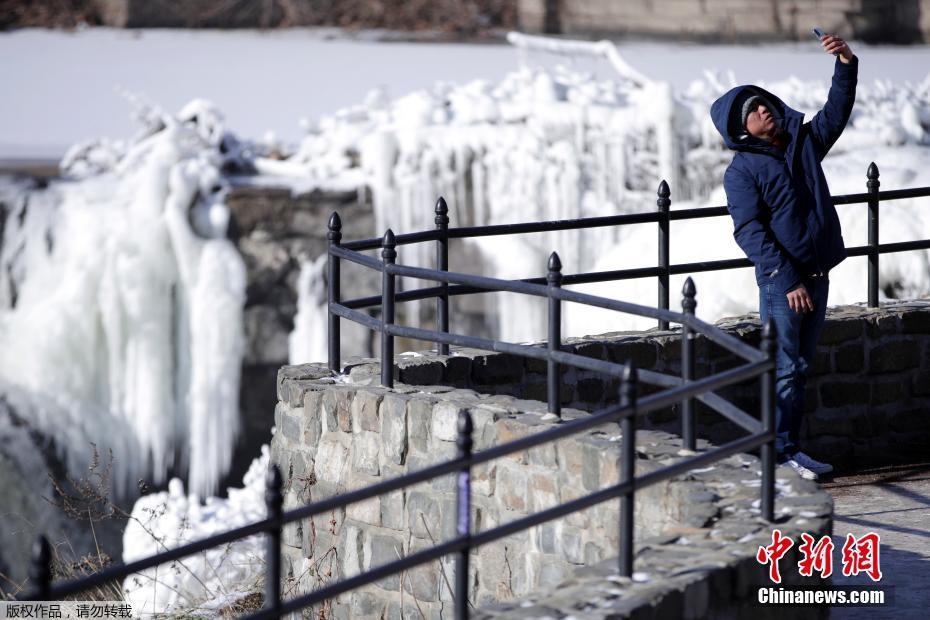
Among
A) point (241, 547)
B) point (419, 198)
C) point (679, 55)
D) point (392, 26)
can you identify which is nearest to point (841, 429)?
point (241, 547)

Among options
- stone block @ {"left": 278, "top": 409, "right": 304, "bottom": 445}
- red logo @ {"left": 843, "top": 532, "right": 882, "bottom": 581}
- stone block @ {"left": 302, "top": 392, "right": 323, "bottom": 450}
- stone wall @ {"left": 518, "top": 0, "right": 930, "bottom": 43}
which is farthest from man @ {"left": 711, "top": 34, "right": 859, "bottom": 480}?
stone wall @ {"left": 518, "top": 0, "right": 930, "bottom": 43}

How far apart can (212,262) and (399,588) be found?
8.78 meters

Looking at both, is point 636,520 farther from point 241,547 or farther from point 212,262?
point 212,262

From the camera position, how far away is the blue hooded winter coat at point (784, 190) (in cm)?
570

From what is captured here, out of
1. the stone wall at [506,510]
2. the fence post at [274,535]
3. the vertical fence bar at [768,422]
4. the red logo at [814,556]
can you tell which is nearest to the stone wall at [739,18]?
the stone wall at [506,510]

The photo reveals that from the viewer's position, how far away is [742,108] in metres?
5.68

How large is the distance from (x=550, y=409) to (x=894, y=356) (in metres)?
2.48

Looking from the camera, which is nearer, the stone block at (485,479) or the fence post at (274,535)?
the fence post at (274,535)

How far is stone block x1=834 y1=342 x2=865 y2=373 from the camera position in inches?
287

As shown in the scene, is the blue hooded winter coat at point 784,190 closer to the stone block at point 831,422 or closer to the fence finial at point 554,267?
the fence finial at point 554,267

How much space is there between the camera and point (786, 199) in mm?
5707

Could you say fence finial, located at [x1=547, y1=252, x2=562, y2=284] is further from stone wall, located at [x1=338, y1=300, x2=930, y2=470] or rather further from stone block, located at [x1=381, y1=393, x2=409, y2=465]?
stone wall, located at [x1=338, y1=300, x2=930, y2=470]

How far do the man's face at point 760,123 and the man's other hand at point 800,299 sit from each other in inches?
23.7

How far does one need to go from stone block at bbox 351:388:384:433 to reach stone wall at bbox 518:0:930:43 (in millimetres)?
16242
